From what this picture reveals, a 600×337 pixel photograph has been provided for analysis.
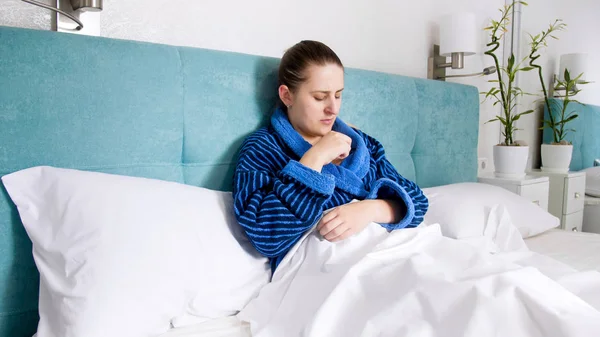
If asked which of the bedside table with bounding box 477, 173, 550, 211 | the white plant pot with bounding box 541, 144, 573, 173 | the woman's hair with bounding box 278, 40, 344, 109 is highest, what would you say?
the woman's hair with bounding box 278, 40, 344, 109

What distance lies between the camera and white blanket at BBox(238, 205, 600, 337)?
2.58ft

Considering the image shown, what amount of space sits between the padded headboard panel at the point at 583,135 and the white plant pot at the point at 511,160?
106 cm

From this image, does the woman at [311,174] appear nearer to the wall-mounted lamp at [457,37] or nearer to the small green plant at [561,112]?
the wall-mounted lamp at [457,37]

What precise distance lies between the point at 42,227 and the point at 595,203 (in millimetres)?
3092

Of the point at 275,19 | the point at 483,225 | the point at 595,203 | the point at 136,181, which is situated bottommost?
the point at 595,203

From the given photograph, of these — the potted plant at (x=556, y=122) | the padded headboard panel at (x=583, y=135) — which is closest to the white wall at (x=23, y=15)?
the potted plant at (x=556, y=122)

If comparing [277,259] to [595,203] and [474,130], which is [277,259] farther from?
[595,203]

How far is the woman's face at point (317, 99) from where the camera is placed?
1379 mm

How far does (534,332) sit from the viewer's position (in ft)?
2.53

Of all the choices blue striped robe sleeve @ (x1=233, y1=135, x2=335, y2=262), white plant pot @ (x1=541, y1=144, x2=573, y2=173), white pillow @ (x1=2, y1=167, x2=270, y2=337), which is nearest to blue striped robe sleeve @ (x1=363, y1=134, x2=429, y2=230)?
blue striped robe sleeve @ (x1=233, y1=135, x2=335, y2=262)

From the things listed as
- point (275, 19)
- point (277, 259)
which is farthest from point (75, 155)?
point (275, 19)

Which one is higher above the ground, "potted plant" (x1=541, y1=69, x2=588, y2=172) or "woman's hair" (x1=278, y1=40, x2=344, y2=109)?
"woman's hair" (x1=278, y1=40, x2=344, y2=109)

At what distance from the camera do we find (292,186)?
119 cm

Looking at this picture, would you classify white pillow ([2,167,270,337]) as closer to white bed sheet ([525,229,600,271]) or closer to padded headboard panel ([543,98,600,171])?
white bed sheet ([525,229,600,271])
